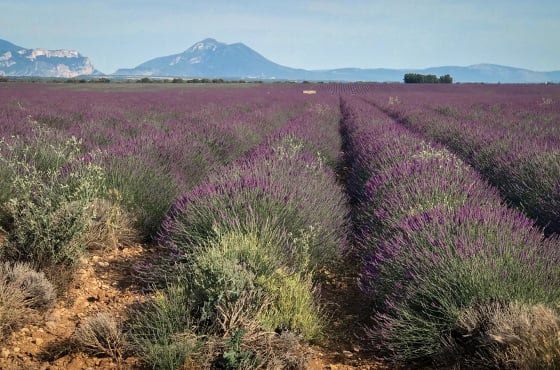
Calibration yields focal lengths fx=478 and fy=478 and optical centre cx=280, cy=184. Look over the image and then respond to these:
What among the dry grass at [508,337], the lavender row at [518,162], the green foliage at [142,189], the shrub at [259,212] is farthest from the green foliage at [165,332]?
the lavender row at [518,162]

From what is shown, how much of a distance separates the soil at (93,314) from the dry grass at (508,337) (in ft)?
1.49

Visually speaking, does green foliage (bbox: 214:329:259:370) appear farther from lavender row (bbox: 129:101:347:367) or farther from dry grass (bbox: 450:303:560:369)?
dry grass (bbox: 450:303:560:369)

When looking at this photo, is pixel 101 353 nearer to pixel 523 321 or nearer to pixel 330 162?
pixel 523 321

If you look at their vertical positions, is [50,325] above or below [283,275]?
below

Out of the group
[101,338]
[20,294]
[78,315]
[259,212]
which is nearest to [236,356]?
[101,338]

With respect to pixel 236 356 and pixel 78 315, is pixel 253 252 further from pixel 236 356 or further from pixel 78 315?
pixel 78 315

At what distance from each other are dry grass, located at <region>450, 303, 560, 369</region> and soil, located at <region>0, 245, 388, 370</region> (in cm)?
45

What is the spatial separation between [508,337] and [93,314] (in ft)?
7.96

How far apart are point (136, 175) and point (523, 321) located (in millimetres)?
4088

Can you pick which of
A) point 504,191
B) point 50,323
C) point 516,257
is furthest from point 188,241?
point 504,191

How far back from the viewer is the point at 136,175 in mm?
5168

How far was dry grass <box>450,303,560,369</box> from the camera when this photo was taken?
1957mm

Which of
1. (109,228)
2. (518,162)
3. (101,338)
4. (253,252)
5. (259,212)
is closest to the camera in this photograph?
(101,338)

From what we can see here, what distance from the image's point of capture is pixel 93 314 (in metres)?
3.09
